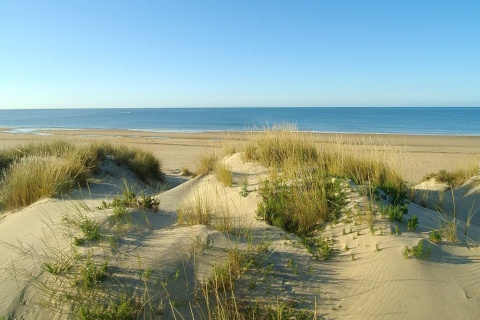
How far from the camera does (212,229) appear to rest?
4.54 metres

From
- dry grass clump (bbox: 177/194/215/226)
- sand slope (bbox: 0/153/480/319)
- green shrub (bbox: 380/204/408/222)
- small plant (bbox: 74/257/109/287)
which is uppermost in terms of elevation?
green shrub (bbox: 380/204/408/222)

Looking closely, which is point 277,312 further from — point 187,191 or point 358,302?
point 187,191

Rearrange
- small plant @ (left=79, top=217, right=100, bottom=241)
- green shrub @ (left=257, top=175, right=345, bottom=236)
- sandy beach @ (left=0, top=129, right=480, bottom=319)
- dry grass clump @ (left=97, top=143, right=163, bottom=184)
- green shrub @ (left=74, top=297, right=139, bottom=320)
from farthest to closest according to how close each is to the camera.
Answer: dry grass clump @ (left=97, top=143, right=163, bottom=184), green shrub @ (left=257, top=175, right=345, bottom=236), small plant @ (left=79, top=217, right=100, bottom=241), sandy beach @ (left=0, top=129, right=480, bottom=319), green shrub @ (left=74, top=297, right=139, bottom=320)

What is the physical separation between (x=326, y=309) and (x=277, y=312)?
22.0 inches

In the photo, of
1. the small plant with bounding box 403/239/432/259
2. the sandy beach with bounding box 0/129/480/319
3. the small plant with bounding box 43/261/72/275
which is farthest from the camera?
the small plant with bounding box 403/239/432/259

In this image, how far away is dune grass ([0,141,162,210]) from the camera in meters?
6.62

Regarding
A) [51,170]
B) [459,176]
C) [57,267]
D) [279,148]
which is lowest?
[459,176]

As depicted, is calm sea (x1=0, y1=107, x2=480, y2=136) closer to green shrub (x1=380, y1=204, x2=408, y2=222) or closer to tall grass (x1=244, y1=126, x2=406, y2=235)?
tall grass (x1=244, y1=126, x2=406, y2=235)

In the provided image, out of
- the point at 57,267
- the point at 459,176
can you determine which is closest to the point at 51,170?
the point at 57,267

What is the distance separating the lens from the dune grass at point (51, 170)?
6625mm

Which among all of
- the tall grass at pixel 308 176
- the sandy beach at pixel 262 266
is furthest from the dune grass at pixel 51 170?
the tall grass at pixel 308 176

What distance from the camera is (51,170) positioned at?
7125 millimetres

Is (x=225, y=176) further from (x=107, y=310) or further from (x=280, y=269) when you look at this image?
(x=107, y=310)

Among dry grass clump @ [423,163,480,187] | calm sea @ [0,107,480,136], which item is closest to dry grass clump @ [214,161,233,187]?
calm sea @ [0,107,480,136]
